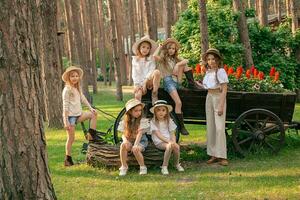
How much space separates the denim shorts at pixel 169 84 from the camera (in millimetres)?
8523

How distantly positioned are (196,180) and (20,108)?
355 centimetres

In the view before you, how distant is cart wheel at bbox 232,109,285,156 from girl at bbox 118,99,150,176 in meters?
1.83

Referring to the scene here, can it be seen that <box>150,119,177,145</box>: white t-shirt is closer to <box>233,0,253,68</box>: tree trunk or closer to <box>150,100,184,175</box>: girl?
<box>150,100,184,175</box>: girl

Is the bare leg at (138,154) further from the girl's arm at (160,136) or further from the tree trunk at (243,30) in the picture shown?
the tree trunk at (243,30)

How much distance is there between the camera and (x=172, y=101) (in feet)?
28.7

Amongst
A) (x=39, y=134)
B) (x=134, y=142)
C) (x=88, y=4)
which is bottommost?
(x=134, y=142)

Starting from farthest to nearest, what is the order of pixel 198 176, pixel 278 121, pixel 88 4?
pixel 88 4
pixel 278 121
pixel 198 176

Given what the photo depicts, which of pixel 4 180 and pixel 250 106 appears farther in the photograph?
pixel 250 106

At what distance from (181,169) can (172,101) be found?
53.5 inches

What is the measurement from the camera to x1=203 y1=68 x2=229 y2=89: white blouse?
8273 millimetres

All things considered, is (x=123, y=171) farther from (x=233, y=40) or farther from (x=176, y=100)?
(x=233, y=40)

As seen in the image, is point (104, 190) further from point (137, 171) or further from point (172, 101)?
point (172, 101)

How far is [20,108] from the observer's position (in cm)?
470

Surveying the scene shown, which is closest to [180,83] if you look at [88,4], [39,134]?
[39,134]
